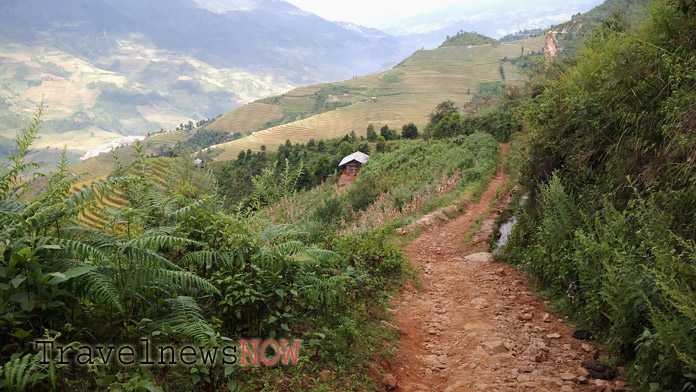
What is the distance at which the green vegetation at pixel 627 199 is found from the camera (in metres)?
3.01

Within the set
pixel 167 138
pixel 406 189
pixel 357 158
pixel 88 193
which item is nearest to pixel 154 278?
pixel 88 193

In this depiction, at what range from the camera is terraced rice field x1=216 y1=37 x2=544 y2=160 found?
98875mm

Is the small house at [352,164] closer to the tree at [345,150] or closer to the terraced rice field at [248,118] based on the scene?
the tree at [345,150]

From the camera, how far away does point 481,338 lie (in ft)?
14.5

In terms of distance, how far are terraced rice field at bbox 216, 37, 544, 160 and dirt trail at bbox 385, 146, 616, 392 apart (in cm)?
7732

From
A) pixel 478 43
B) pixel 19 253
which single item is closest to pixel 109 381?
pixel 19 253

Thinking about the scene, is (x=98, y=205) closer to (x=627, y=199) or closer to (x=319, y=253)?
(x=319, y=253)

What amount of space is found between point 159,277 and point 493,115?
101ft

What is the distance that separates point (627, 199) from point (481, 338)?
2339mm

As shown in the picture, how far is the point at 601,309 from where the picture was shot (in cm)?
406

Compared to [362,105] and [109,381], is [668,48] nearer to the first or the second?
[109,381]

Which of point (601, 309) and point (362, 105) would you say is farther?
point (362, 105)

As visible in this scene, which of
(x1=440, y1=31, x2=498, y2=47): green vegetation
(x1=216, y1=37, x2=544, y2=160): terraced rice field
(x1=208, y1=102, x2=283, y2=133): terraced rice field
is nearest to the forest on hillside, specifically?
(x1=216, y1=37, x2=544, y2=160): terraced rice field

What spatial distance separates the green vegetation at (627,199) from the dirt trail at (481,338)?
14.8 inches
